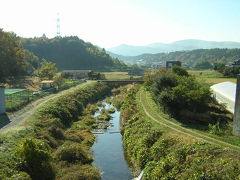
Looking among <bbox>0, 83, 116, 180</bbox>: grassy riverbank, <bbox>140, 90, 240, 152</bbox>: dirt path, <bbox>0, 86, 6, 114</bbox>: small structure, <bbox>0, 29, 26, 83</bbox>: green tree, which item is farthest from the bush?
<bbox>0, 29, 26, 83</bbox>: green tree

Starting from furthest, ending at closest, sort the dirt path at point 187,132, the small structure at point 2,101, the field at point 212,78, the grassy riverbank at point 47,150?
the field at point 212,78
the small structure at point 2,101
the dirt path at point 187,132
the grassy riverbank at point 47,150

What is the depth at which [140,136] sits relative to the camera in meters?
25.9

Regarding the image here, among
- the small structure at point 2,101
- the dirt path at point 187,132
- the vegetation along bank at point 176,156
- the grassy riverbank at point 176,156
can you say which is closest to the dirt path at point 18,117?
the small structure at point 2,101

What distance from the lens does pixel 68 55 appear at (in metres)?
169

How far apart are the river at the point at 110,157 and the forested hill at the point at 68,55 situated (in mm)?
125536

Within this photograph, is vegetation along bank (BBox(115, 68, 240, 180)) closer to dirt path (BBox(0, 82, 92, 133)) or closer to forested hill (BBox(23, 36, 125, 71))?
dirt path (BBox(0, 82, 92, 133))

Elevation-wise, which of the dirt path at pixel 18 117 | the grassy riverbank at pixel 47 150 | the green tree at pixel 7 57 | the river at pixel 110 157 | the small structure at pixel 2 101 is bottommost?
the river at pixel 110 157

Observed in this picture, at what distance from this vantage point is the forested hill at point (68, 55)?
16188cm

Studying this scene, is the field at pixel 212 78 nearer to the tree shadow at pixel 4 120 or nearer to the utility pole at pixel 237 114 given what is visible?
the utility pole at pixel 237 114

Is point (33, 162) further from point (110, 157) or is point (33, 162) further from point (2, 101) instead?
point (2, 101)

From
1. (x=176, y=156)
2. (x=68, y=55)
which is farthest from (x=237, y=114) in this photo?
(x=68, y=55)

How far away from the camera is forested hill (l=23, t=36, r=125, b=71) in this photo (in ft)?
531

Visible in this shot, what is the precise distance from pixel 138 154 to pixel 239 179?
1082cm

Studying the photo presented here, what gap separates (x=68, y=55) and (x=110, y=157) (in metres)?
149
